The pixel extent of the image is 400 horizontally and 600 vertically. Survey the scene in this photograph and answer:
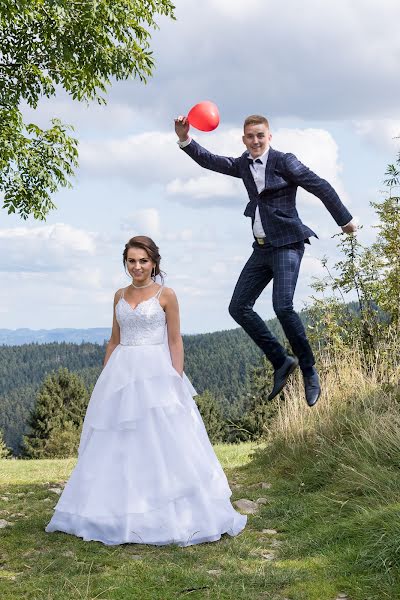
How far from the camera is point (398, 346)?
1012 centimetres

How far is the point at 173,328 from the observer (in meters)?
6.27

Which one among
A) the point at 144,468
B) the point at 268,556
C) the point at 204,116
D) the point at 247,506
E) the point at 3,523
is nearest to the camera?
the point at 268,556

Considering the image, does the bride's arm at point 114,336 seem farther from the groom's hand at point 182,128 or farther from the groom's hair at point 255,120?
the groom's hair at point 255,120

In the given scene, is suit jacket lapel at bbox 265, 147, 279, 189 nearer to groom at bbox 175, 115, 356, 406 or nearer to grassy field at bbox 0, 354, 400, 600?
groom at bbox 175, 115, 356, 406

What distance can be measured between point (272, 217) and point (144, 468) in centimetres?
243

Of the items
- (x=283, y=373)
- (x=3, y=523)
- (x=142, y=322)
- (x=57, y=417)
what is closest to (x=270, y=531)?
(x=283, y=373)

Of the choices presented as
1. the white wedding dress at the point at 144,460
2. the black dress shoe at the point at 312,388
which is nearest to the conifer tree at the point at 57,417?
the black dress shoe at the point at 312,388

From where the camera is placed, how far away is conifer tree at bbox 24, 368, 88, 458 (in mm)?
47531

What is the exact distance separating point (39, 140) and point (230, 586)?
1083 centimetres

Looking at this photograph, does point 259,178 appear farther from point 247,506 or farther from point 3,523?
point 3,523

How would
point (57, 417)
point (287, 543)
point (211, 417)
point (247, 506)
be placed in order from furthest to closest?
point (211, 417)
point (57, 417)
point (247, 506)
point (287, 543)

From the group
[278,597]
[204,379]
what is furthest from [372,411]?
[204,379]

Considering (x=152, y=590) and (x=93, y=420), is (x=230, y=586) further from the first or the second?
(x=93, y=420)

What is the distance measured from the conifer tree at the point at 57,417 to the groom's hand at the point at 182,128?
39906mm
